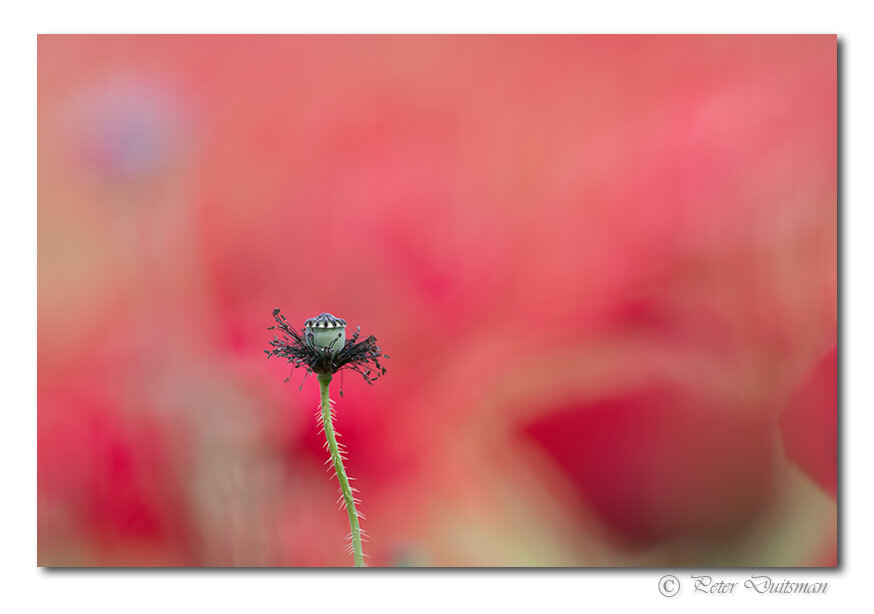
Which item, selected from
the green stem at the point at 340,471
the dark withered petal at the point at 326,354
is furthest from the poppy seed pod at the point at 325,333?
the green stem at the point at 340,471

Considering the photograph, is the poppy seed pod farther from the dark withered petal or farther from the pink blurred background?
the pink blurred background

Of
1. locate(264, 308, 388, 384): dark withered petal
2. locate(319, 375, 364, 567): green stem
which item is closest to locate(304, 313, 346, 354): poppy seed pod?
locate(264, 308, 388, 384): dark withered petal

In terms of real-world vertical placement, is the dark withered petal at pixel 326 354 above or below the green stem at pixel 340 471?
above

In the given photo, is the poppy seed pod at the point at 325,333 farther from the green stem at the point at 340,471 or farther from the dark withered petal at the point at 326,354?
the green stem at the point at 340,471

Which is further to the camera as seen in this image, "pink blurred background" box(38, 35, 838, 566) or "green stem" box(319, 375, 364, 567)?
"pink blurred background" box(38, 35, 838, 566)
